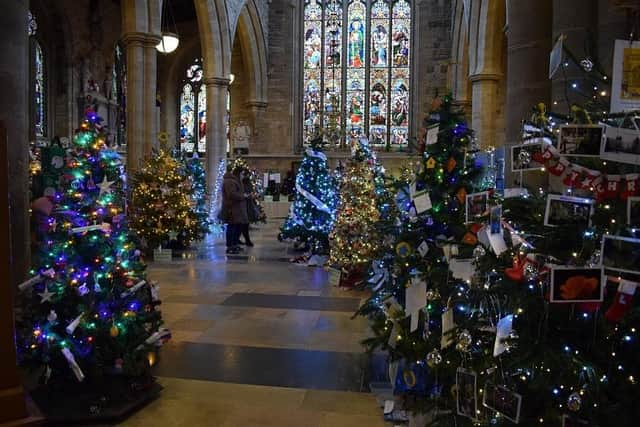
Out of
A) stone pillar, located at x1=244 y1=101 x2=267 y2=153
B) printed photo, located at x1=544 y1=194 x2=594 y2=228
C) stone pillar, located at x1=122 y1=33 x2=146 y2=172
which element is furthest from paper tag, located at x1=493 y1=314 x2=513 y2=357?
stone pillar, located at x1=244 y1=101 x2=267 y2=153

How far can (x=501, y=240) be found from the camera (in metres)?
2.26

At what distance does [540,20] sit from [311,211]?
17.1ft

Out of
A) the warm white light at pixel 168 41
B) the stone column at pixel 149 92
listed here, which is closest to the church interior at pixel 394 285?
the stone column at pixel 149 92

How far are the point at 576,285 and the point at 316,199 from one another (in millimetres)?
7380

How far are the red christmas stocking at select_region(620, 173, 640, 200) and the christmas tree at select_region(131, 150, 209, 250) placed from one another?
8.41 m

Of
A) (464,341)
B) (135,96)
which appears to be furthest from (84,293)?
(135,96)

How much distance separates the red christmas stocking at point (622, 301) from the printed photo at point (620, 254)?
6 cm

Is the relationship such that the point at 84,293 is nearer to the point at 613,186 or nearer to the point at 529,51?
the point at 613,186

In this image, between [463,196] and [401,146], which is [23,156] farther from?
[401,146]

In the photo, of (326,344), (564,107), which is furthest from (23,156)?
(564,107)

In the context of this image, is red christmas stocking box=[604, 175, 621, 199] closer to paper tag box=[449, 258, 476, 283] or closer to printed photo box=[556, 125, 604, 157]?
printed photo box=[556, 125, 604, 157]

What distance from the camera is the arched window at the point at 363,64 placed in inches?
827

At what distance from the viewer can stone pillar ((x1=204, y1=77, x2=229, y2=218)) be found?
16031mm

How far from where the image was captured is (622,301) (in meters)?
1.85
